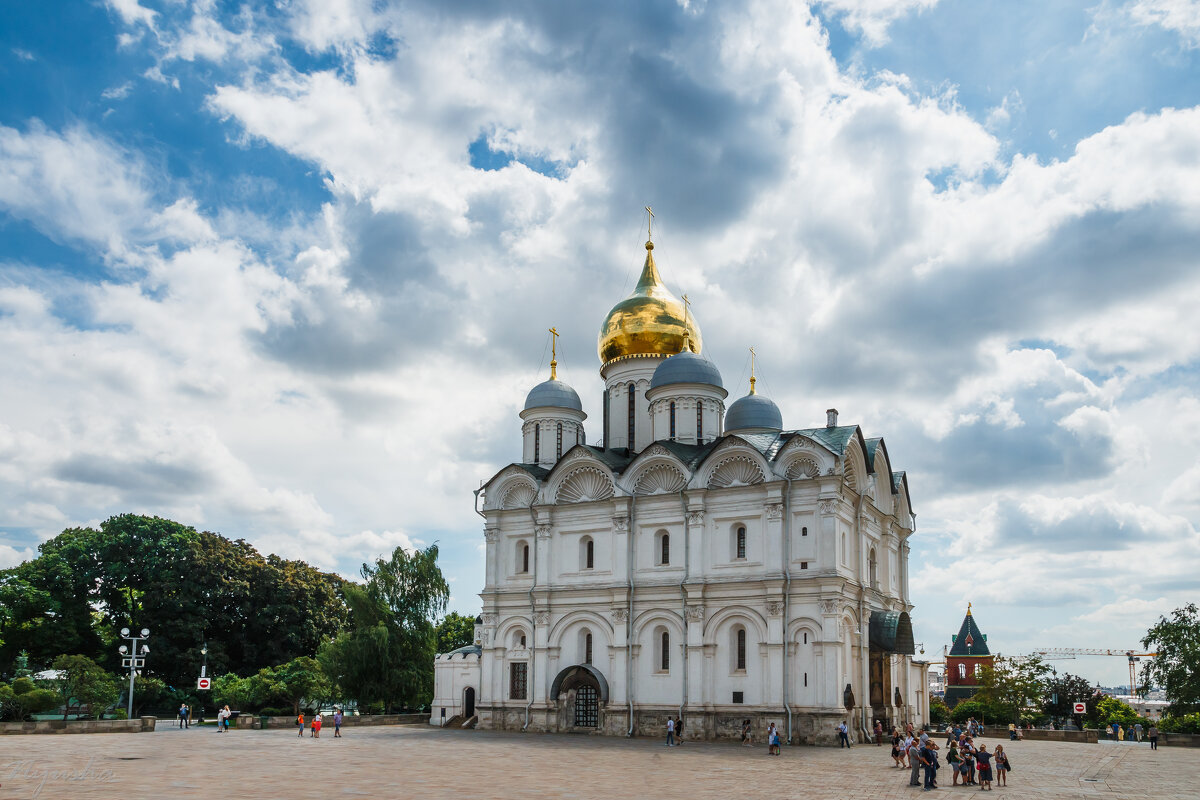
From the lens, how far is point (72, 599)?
45438mm

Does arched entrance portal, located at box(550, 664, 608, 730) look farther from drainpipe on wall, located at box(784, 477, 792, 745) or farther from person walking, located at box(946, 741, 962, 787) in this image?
person walking, located at box(946, 741, 962, 787)

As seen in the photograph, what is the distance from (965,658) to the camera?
238 feet

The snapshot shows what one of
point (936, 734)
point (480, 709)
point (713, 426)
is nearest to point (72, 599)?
point (480, 709)

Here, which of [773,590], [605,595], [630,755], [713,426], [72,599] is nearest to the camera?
[630,755]

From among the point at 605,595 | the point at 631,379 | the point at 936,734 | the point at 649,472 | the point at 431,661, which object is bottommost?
the point at 936,734

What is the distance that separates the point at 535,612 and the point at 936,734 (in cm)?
1711

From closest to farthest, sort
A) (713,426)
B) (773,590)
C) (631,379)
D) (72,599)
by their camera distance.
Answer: (773,590) → (713,426) → (631,379) → (72,599)

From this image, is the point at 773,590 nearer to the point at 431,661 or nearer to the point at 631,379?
the point at 631,379

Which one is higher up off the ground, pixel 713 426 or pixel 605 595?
pixel 713 426

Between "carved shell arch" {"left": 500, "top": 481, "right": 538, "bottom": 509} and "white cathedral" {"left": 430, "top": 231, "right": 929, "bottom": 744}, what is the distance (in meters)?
0.06

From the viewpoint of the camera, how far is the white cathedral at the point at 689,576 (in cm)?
3244

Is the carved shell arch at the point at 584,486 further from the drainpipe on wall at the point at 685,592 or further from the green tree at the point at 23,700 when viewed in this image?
the green tree at the point at 23,700

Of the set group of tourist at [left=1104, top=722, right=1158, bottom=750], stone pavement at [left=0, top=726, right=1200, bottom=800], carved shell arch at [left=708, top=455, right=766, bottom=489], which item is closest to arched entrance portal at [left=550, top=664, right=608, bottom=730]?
stone pavement at [left=0, top=726, right=1200, bottom=800]

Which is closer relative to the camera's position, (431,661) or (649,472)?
(649,472)
